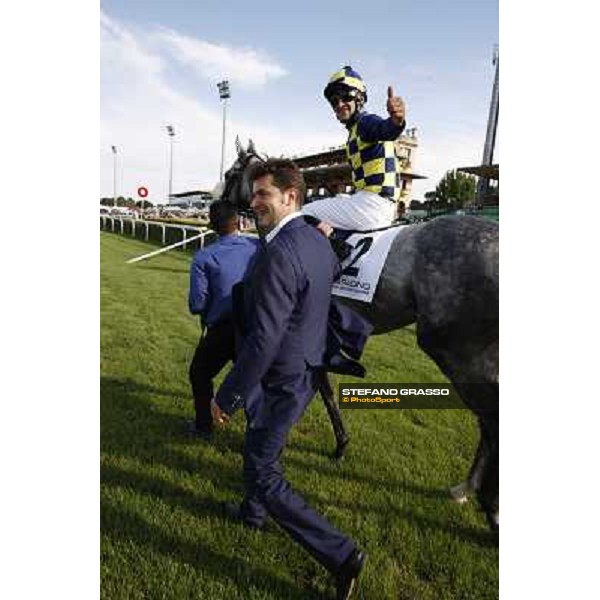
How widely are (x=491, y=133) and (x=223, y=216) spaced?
1.75 meters

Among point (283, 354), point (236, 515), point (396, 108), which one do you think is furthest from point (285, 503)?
point (396, 108)

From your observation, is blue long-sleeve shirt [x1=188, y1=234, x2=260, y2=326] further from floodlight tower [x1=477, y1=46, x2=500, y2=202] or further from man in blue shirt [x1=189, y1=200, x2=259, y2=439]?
floodlight tower [x1=477, y1=46, x2=500, y2=202]

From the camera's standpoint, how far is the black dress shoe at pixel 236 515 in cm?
252

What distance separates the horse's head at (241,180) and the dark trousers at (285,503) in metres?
1.81

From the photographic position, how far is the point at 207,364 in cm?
345

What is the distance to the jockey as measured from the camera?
3.08 m

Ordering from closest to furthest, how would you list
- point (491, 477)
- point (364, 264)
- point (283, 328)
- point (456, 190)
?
1. point (283, 328)
2. point (491, 477)
3. point (364, 264)
4. point (456, 190)

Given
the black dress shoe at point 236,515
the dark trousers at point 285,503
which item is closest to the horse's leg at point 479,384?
the dark trousers at point 285,503

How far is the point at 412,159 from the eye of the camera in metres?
3.44

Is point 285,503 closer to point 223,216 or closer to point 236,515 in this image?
point 236,515
